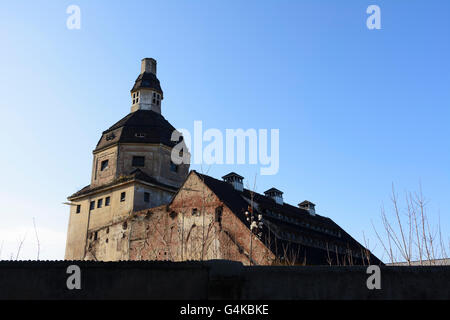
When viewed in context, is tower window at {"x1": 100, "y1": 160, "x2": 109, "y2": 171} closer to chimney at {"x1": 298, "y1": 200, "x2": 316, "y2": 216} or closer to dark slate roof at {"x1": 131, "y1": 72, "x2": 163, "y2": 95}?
dark slate roof at {"x1": 131, "y1": 72, "x2": 163, "y2": 95}

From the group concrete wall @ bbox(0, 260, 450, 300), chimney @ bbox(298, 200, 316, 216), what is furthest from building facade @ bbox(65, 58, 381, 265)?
concrete wall @ bbox(0, 260, 450, 300)

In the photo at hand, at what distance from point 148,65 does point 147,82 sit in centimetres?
307

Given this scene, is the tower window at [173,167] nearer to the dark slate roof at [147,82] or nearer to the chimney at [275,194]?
the chimney at [275,194]

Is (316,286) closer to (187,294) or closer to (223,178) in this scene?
(187,294)

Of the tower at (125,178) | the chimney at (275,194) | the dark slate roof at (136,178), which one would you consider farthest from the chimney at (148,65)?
the chimney at (275,194)

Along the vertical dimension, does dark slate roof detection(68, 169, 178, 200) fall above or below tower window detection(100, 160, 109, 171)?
below

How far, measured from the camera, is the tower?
34875mm

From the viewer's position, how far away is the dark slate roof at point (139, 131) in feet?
121

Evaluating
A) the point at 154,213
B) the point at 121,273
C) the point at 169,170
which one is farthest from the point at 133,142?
the point at 121,273

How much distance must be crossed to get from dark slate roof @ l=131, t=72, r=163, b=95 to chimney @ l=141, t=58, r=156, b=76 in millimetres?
968

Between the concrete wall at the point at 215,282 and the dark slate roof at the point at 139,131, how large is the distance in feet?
95.4

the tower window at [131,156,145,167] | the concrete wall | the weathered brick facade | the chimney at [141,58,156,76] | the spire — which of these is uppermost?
the chimney at [141,58,156,76]

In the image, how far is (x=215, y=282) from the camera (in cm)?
754
